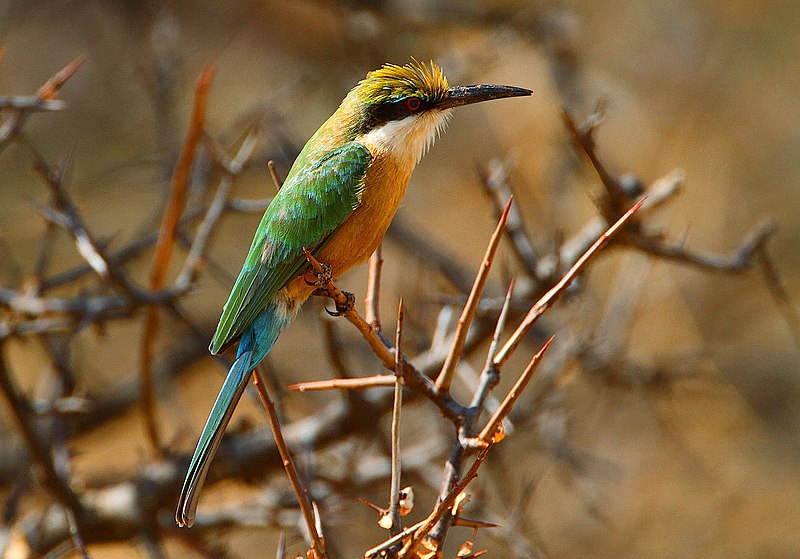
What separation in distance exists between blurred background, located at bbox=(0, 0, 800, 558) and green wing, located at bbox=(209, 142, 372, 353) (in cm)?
219

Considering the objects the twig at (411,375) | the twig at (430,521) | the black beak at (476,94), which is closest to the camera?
the twig at (430,521)

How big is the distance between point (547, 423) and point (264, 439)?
127cm

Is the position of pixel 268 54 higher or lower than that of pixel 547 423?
higher

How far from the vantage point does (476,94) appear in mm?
2256

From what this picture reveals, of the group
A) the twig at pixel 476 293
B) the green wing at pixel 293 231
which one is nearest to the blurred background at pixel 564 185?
the green wing at pixel 293 231

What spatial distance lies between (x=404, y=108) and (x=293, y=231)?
1.53 feet

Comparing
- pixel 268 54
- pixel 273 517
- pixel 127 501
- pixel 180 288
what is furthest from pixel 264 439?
pixel 268 54

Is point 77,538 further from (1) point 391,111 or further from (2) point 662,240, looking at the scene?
(2) point 662,240

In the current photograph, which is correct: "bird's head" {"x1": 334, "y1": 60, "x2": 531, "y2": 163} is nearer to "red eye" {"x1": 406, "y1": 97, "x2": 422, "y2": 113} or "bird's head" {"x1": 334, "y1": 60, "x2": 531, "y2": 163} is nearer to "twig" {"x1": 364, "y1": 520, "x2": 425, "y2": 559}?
"red eye" {"x1": 406, "y1": 97, "x2": 422, "y2": 113}

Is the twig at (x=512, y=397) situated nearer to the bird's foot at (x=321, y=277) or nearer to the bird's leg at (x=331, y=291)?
the bird's leg at (x=331, y=291)

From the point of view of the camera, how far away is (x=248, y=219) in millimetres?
5781

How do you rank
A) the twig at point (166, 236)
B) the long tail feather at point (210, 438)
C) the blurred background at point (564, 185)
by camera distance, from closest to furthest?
the long tail feather at point (210, 438) < the twig at point (166, 236) < the blurred background at point (564, 185)

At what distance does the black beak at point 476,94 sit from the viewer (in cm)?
216

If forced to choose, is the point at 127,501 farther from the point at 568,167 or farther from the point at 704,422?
the point at 704,422
